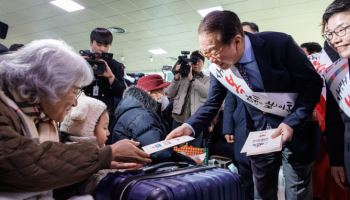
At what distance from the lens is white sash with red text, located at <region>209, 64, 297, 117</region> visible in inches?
52.2

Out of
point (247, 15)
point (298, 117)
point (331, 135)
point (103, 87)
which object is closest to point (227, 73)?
point (298, 117)

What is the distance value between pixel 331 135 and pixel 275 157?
0.26m

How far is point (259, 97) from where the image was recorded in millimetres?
1357

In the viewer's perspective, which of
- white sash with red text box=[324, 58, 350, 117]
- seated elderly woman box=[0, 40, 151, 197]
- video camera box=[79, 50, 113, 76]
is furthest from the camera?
video camera box=[79, 50, 113, 76]

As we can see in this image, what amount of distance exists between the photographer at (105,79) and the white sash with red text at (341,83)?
49.0 inches

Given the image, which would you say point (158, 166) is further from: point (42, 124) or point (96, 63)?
point (96, 63)

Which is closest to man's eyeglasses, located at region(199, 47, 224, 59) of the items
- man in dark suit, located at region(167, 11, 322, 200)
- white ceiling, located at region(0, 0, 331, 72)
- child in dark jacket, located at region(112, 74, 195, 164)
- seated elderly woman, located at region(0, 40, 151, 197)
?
man in dark suit, located at region(167, 11, 322, 200)

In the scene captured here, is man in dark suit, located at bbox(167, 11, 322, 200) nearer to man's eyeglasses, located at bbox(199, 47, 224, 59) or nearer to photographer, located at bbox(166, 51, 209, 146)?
man's eyeglasses, located at bbox(199, 47, 224, 59)

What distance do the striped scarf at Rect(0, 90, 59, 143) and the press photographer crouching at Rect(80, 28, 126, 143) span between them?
1.00 meters

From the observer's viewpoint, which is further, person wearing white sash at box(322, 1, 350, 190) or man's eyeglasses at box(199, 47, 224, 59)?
man's eyeglasses at box(199, 47, 224, 59)

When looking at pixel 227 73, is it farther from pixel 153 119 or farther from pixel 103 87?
pixel 103 87

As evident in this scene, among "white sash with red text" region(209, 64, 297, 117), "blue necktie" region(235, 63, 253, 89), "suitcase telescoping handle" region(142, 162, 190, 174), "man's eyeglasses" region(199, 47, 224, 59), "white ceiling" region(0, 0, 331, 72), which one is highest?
"white ceiling" region(0, 0, 331, 72)

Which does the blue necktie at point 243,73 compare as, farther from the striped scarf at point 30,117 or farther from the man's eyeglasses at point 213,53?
the striped scarf at point 30,117

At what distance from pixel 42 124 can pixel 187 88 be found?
1.98 meters
